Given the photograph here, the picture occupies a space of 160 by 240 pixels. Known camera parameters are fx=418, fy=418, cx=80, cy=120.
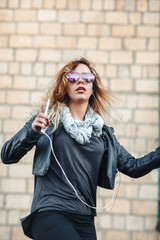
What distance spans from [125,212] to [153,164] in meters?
2.64

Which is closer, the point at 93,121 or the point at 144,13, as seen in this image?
the point at 93,121

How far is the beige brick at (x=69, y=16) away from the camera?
5.81 metres

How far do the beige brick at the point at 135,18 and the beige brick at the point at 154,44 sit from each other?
32cm

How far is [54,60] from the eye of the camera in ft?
19.0

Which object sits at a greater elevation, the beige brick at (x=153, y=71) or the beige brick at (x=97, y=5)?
the beige brick at (x=97, y=5)

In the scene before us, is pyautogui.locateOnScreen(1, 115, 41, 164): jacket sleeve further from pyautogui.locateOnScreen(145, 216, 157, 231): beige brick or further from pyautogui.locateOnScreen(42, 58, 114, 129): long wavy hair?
pyautogui.locateOnScreen(145, 216, 157, 231): beige brick

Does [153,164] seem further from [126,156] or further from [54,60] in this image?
[54,60]

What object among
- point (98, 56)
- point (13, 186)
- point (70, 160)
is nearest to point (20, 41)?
point (98, 56)

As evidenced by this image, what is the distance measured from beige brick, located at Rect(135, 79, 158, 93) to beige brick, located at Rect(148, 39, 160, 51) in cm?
44

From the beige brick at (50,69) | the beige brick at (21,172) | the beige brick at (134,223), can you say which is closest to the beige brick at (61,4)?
the beige brick at (50,69)

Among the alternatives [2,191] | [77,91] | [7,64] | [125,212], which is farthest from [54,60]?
[77,91]

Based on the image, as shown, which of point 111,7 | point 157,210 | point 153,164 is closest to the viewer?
point 153,164

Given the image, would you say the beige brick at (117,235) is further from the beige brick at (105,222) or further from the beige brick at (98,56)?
the beige brick at (98,56)

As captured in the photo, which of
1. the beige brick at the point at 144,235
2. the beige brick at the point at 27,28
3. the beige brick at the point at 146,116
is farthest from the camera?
the beige brick at the point at 27,28
